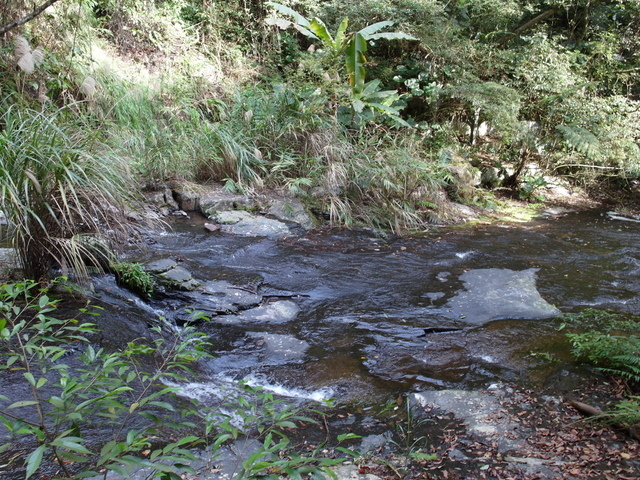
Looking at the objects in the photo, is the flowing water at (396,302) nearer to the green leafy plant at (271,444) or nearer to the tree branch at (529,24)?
the green leafy plant at (271,444)

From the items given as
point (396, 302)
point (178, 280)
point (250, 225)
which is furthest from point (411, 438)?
point (250, 225)

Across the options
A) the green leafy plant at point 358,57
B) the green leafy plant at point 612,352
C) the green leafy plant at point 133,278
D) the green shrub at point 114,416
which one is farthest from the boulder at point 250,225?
the green leafy plant at point 612,352

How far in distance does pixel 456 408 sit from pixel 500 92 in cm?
778

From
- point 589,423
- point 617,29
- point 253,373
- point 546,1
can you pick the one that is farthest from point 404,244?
point 617,29

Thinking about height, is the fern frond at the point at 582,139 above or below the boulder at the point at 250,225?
above

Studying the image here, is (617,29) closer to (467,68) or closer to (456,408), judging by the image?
(467,68)

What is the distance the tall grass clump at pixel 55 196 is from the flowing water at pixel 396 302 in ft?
2.30

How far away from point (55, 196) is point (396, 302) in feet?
9.97

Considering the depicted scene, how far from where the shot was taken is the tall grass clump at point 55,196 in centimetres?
305

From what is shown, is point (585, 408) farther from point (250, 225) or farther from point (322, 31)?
point (322, 31)

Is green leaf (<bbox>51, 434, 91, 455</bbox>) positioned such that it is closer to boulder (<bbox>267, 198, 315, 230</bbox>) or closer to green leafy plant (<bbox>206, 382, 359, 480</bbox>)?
green leafy plant (<bbox>206, 382, 359, 480</bbox>)

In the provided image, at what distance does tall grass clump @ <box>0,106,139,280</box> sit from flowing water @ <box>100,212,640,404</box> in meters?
0.70

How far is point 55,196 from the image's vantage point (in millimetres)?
3252

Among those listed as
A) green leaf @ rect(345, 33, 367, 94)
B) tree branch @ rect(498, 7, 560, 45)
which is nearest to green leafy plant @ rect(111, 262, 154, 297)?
green leaf @ rect(345, 33, 367, 94)
